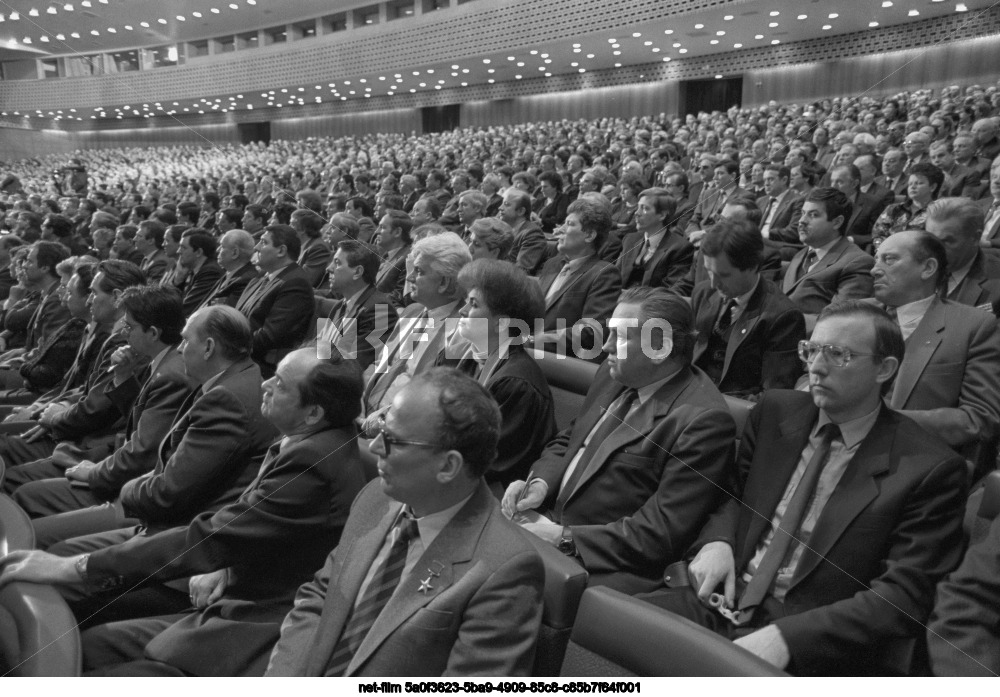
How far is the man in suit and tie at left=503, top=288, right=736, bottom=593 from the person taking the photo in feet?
4.87

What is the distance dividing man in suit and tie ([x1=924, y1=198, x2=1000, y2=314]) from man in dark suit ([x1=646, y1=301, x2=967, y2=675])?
1160 mm

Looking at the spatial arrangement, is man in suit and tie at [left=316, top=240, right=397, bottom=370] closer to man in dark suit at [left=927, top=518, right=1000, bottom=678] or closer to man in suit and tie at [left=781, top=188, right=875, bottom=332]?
man in suit and tie at [left=781, top=188, right=875, bottom=332]

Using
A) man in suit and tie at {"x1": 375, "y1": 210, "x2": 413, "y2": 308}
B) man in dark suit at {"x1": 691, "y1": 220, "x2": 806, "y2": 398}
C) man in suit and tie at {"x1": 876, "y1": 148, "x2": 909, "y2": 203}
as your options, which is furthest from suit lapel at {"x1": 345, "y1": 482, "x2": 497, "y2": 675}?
man in suit and tie at {"x1": 876, "y1": 148, "x2": 909, "y2": 203}

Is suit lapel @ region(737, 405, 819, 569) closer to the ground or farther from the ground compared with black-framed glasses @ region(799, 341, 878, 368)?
closer to the ground

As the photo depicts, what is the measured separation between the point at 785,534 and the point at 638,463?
0.32 meters

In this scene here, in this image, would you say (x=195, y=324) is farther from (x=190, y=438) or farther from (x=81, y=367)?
(x=81, y=367)

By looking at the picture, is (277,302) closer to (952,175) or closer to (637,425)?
(637,425)

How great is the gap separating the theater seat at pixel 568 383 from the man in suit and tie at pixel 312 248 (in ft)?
8.22

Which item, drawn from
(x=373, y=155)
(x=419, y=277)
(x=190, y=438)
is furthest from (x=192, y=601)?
(x=373, y=155)

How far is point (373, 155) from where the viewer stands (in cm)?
1192

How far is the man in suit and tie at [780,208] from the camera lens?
13.7ft

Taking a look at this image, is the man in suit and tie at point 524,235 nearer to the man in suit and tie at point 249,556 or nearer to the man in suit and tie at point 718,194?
the man in suit and tie at point 718,194
